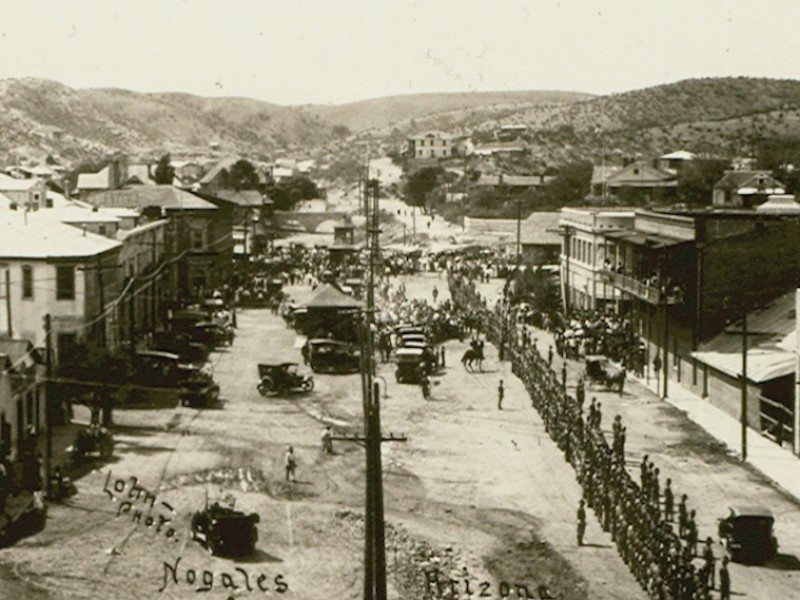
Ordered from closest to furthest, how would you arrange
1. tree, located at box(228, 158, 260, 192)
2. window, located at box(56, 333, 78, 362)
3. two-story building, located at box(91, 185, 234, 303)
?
window, located at box(56, 333, 78, 362) < two-story building, located at box(91, 185, 234, 303) < tree, located at box(228, 158, 260, 192)

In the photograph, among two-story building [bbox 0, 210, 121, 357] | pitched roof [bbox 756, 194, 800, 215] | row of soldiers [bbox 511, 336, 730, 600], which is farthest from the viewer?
pitched roof [bbox 756, 194, 800, 215]

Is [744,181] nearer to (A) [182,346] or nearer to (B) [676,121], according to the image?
(A) [182,346]

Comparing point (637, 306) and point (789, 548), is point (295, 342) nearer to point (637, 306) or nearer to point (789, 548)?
point (637, 306)

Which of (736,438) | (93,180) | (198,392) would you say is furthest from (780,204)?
(93,180)

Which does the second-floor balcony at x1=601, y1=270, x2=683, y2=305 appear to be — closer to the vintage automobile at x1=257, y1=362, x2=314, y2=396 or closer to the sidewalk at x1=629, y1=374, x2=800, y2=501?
the sidewalk at x1=629, y1=374, x2=800, y2=501

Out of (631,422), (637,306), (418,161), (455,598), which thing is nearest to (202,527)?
(455,598)

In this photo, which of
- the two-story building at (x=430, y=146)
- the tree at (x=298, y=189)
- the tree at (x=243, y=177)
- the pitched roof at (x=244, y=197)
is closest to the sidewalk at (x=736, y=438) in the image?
the pitched roof at (x=244, y=197)

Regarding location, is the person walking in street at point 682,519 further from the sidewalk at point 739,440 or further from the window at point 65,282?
the window at point 65,282

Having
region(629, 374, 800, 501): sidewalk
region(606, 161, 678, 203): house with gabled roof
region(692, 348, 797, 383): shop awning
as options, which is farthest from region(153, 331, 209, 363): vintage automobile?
region(606, 161, 678, 203): house with gabled roof
